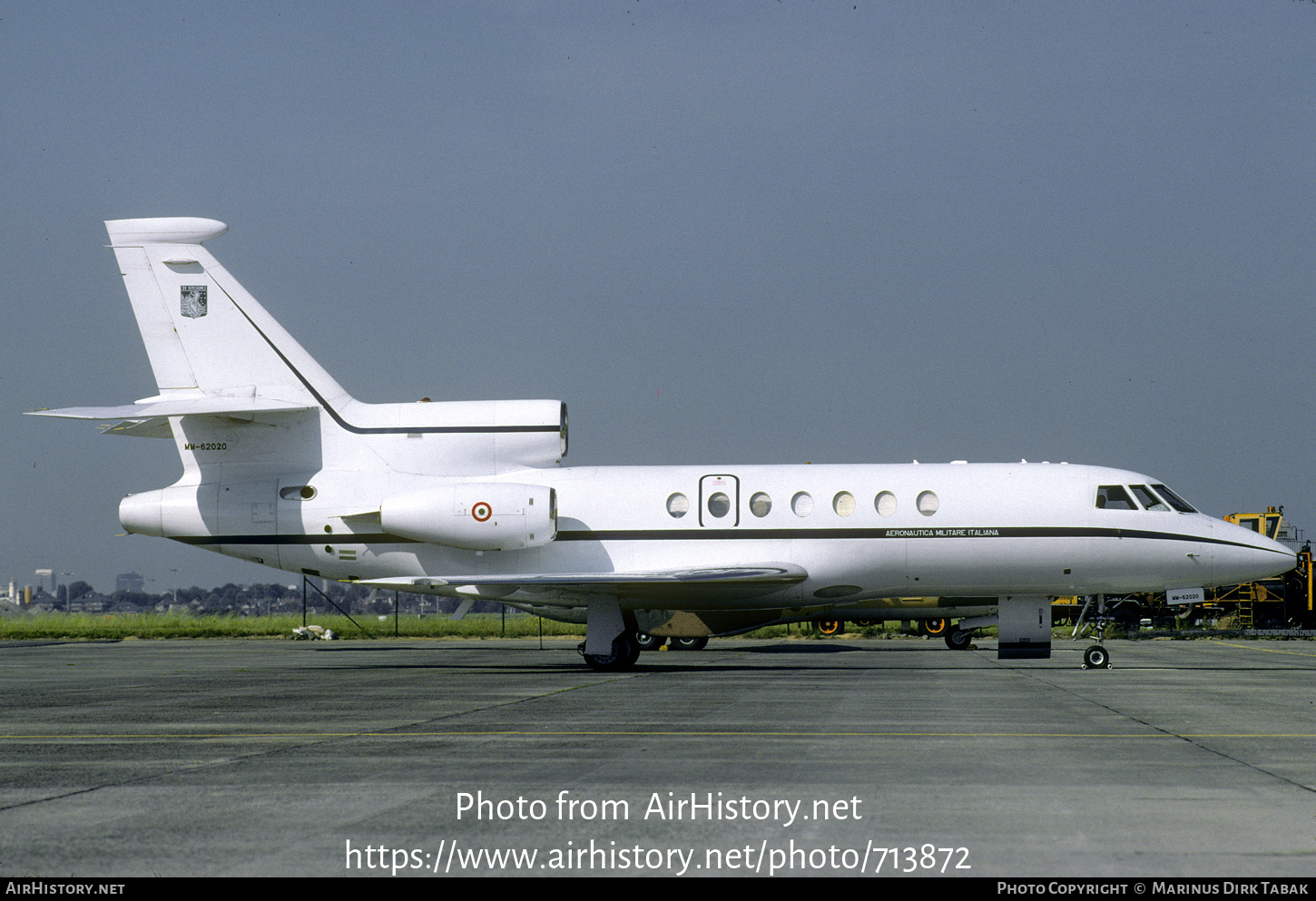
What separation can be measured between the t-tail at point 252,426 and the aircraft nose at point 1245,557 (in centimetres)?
1230

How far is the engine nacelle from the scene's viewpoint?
2142 cm

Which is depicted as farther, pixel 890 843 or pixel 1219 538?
pixel 1219 538

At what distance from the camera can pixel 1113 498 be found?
851 inches

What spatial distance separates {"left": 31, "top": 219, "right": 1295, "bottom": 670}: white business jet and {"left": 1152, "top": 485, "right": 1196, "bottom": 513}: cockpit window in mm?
28

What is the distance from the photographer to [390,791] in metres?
7.80

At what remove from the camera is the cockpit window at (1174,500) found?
21906 millimetres

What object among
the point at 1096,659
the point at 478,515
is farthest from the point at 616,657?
the point at 1096,659

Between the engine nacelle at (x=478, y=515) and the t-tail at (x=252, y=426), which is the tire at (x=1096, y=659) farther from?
the t-tail at (x=252, y=426)

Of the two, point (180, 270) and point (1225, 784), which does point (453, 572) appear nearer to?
point (180, 270)

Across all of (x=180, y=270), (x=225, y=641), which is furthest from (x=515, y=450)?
(x=225, y=641)

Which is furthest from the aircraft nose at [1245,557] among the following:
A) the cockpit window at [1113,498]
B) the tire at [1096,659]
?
the tire at [1096,659]

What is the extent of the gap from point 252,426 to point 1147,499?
54.9 ft

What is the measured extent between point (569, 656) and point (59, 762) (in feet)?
64.0

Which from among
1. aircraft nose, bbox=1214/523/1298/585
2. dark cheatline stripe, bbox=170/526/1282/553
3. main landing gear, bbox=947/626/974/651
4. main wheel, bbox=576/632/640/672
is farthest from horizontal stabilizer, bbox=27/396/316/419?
main landing gear, bbox=947/626/974/651
